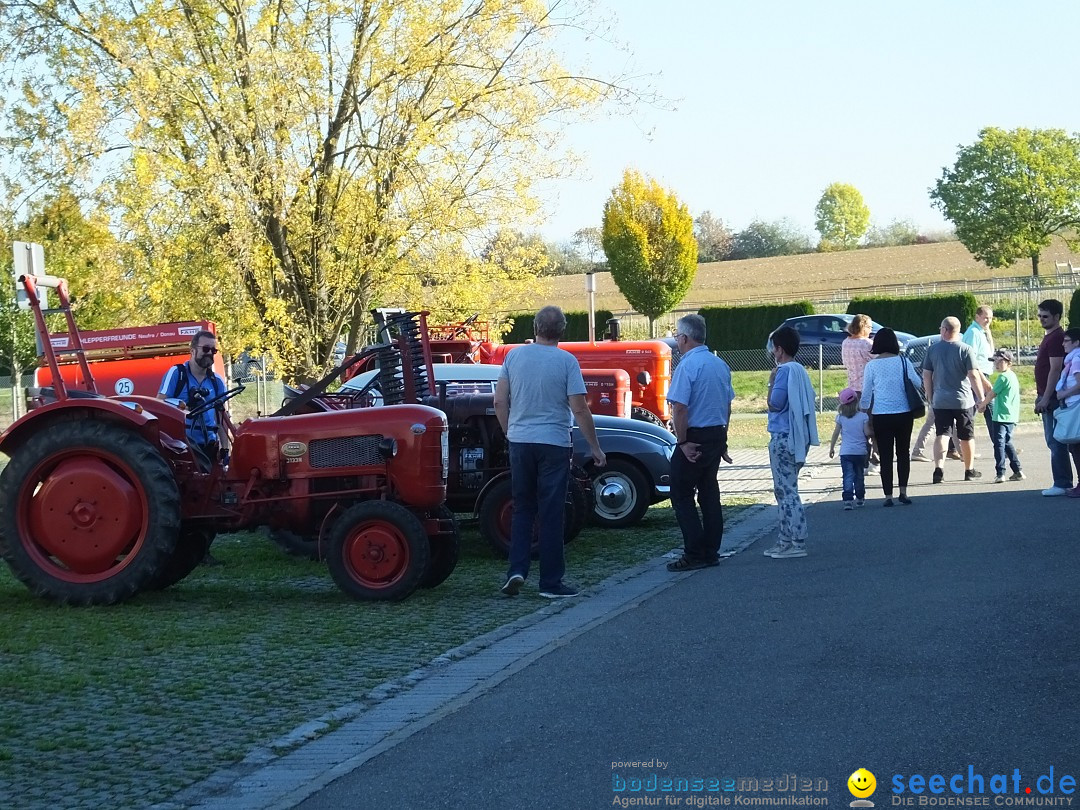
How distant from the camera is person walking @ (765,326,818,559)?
35.9ft

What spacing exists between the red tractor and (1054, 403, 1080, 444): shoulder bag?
710 cm

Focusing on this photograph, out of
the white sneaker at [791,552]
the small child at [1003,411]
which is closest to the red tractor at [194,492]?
the white sneaker at [791,552]

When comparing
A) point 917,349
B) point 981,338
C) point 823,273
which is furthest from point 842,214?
point 981,338

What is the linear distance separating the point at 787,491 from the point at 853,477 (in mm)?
3714

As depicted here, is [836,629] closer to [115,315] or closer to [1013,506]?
[1013,506]

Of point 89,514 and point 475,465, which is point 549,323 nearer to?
point 475,465

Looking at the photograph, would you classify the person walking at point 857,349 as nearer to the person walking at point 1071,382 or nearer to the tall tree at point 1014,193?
the person walking at point 1071,382

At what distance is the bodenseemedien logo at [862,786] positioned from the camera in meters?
4.52

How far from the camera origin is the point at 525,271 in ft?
67.9

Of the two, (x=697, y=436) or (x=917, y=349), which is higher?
(x=917, y=349)

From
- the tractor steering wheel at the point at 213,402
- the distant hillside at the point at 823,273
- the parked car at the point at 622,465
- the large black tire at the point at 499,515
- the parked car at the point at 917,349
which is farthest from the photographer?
the distant hillside at the point at 823,273

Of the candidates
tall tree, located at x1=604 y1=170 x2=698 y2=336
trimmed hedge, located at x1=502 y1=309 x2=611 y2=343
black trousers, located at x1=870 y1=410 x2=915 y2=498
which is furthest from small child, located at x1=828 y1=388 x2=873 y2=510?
tall tree, located at x1=604 y1=170 x2=698 y2=336

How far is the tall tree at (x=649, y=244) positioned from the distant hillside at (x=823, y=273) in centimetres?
844

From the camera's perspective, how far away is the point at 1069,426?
45.2 feet
